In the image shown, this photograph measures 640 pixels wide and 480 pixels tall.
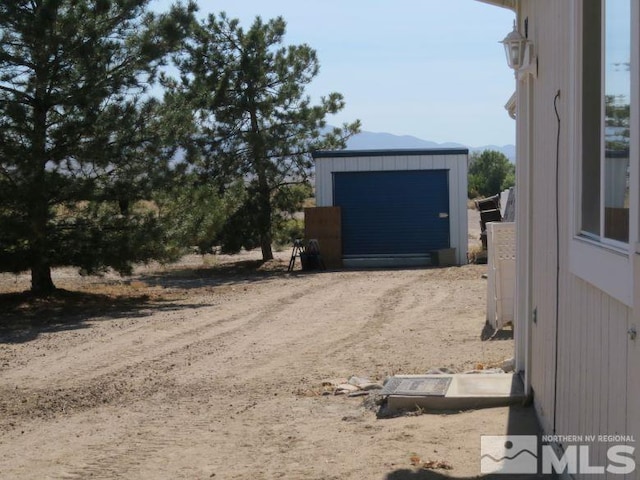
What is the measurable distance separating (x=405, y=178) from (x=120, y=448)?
57.6 ft

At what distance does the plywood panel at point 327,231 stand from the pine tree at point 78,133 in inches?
298

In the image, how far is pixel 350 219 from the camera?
2311 cm

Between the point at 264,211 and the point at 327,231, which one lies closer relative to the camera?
the point at 327,231

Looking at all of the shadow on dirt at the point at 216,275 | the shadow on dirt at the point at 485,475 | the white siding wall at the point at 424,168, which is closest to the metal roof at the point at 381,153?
the white siding wall at the point at 424,168

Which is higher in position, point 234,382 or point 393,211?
point 393,211

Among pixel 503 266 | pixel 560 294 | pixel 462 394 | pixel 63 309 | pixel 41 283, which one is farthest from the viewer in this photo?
pixel 41 283

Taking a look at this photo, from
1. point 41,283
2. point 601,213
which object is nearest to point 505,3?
point 601,213

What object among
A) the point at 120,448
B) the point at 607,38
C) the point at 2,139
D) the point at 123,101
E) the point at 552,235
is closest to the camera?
the point at 607,38

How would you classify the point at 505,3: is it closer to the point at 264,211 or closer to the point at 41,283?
the point at 41,283

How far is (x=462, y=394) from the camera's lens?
6648mm

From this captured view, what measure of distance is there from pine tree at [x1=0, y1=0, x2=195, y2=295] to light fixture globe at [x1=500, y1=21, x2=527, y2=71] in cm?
984

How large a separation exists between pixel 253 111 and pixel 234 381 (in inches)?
608

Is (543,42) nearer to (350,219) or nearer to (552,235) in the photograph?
(552,235)

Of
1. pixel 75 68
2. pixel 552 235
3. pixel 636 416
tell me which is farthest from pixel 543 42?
pixel 75 68
